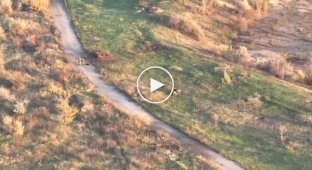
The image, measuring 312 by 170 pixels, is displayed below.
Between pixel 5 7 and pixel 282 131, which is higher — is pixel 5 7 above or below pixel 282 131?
above


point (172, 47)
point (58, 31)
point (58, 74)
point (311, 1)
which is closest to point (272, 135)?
point (172, 47)

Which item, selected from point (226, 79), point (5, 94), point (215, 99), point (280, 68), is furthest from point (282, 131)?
point (5, 94)

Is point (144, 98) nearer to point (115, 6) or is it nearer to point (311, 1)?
point (115, 6)

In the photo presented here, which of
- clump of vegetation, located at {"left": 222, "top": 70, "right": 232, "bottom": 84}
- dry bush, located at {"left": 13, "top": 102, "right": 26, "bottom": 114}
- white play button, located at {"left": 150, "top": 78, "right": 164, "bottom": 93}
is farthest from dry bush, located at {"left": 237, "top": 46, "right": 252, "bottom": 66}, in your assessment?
dry bush, located at {"left": 13, "top": 102, "right": 26, "bottom": 114}

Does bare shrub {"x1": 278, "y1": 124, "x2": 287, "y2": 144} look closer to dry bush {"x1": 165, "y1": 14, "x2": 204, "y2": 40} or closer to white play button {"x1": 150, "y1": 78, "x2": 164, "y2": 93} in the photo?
white play button {"x1": 150, "y1": 78, "x2": 164, "y2": 93}

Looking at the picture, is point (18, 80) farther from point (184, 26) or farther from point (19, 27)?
point (184, 26)

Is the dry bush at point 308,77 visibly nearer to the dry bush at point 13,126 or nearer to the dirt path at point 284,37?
the dirt path at point 284,37
